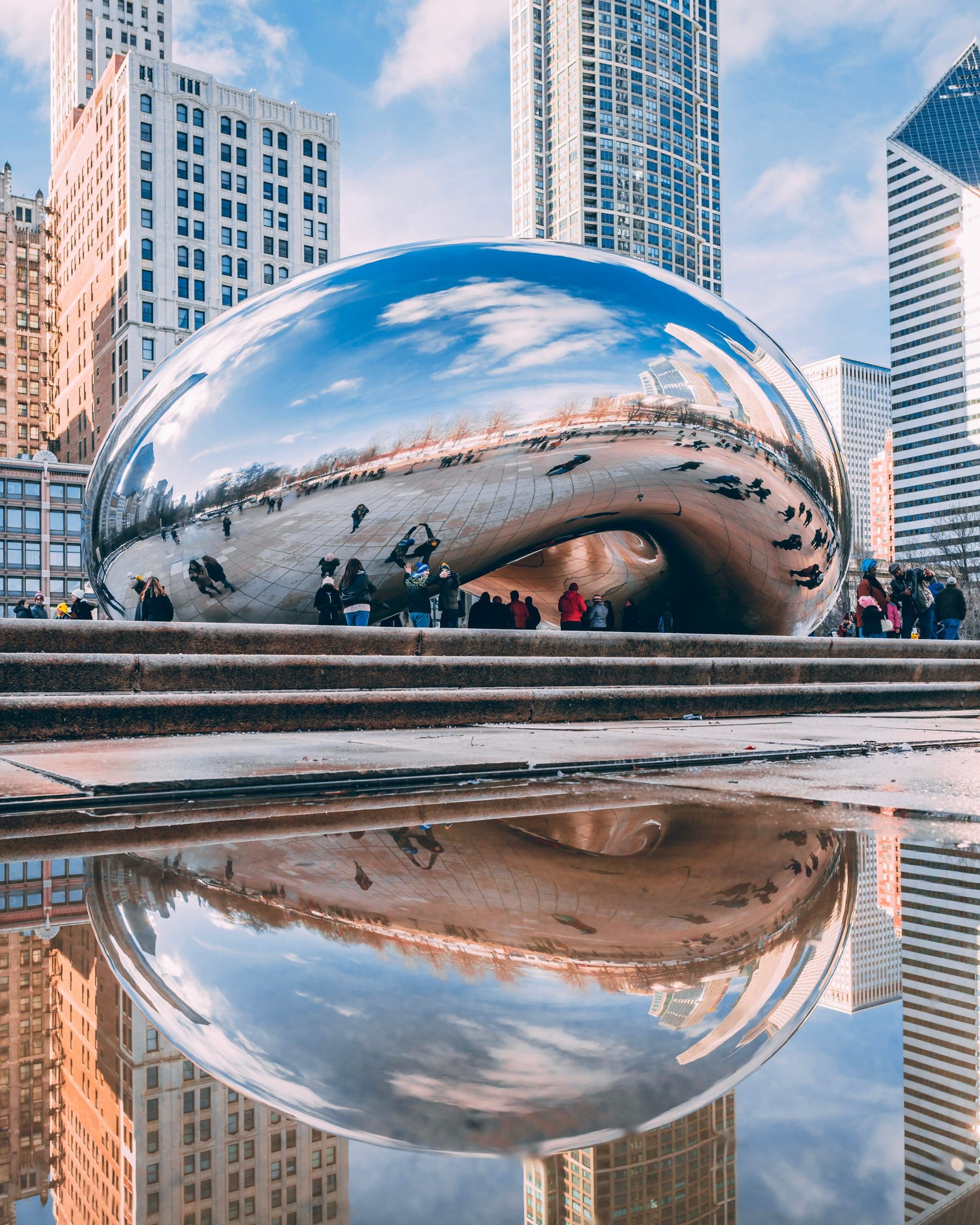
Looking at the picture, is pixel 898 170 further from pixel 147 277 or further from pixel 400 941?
pixel 400 941

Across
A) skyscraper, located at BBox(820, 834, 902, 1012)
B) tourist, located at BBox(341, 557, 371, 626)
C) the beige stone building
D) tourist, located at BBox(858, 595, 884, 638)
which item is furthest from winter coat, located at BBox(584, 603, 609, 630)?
the beige stone building

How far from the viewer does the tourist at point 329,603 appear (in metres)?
10.6

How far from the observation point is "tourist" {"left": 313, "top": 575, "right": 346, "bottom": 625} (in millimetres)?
10578

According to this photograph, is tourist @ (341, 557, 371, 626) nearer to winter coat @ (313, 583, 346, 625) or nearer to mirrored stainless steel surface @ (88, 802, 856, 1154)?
winter coat @ (313, 583, 346, 625)

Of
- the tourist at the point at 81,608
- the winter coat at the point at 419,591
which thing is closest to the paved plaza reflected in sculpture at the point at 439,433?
the winter coat at the point at 419,591

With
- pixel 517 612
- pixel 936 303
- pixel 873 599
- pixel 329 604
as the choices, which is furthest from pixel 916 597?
pixel 936 303

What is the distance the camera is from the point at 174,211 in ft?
259

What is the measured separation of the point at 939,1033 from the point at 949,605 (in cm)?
1572

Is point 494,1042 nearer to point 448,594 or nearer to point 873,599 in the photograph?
point 448,594

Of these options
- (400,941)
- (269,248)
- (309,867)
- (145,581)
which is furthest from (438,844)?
(269,248)

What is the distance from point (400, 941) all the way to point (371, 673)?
6059 millimetres

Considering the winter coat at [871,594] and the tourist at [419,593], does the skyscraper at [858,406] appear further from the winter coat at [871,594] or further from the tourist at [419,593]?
the tourist at [419,593]

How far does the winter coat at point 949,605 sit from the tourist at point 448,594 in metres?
8.54

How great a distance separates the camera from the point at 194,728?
21.3 ft
